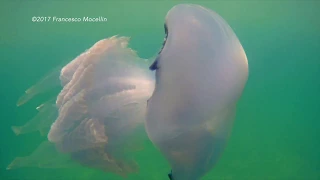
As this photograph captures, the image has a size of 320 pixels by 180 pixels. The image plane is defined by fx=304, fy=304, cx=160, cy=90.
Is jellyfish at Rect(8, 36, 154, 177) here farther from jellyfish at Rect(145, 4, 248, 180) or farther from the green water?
the green water

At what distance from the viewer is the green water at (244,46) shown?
129 inches

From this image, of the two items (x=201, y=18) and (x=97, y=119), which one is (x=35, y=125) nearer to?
(x=97, y=119)

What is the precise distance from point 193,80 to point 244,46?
9.60 feet

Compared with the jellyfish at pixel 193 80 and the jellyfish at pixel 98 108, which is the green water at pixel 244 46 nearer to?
the jellyfish at pixel 98 108

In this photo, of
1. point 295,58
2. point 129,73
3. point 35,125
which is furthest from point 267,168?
point 35,125

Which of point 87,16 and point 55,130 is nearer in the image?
point 55,130

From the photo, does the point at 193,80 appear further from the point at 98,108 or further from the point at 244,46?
the point at 244,46

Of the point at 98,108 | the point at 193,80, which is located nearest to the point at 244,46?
the point at 98,108

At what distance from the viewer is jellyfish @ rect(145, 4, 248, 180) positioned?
1.33 meters

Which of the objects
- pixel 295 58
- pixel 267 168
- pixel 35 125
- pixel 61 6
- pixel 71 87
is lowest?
pixel 267 168

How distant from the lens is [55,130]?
2.01 meters

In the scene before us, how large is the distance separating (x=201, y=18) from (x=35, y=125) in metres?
1.39

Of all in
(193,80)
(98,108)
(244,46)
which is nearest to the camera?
(193,80)

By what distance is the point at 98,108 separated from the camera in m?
1.89
